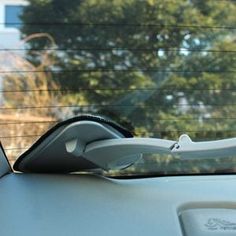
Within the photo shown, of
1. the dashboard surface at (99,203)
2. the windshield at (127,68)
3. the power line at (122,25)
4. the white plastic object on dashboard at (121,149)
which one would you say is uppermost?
the power line at (122,25)

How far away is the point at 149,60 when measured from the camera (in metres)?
3.17

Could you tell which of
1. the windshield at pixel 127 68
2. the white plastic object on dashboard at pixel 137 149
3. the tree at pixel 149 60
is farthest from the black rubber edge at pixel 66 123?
the tree at pixel 149 60

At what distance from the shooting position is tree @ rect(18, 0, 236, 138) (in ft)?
10.0

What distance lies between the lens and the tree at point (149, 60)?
306cm

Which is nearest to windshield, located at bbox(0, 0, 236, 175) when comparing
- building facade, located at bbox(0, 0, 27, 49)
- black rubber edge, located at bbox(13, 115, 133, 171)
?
building facade, located at bbox(0, 0, 27, 49)

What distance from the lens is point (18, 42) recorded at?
297 centimetres

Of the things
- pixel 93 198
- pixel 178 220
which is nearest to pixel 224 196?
pixel 178 220

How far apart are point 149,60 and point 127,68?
12cm

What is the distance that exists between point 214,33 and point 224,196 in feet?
3.76

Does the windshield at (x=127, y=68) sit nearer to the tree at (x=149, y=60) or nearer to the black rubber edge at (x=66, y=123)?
the tree at (x=149, y=60)

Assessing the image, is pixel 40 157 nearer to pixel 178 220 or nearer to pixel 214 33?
pixel 178 220

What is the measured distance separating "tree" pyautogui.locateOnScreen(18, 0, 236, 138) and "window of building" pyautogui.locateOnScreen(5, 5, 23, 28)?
7 centimetres

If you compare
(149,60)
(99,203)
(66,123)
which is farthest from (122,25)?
(99,203)

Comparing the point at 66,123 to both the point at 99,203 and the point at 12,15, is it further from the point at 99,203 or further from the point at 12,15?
the point at 12,15
